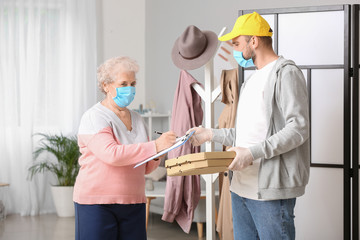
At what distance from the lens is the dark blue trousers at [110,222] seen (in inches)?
91.8

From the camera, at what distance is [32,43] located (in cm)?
650

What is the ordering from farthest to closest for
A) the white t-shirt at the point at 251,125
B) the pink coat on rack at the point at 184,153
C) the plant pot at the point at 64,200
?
the plant pot at the point at 64,200 < the pink coat on rack at the point at 184,153 < the white t-shirt at the point at 251,125

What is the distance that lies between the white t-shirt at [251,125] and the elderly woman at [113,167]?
31cm

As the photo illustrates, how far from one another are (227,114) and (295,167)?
1.83 m

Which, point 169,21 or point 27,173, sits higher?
point 169,21

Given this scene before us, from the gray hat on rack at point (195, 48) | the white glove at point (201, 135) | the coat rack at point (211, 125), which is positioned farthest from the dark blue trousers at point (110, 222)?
the gray hat on rack at point (195, 48)

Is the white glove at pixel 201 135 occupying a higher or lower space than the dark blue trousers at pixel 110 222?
higher

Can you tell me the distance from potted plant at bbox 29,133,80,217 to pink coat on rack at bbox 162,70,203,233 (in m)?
2.01

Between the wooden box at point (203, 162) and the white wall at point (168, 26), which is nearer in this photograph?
the wooden box at point (203, 162)

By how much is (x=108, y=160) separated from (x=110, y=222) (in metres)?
0.29

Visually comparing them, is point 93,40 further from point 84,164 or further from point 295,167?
point 295,167

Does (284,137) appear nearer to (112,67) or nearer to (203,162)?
(203,162)

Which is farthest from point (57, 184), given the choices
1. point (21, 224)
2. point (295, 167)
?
point (295, 167)

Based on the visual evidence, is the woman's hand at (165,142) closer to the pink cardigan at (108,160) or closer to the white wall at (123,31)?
the pink cardigan at (108,160)
